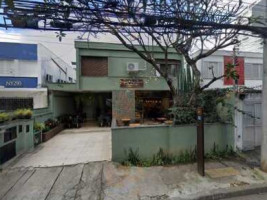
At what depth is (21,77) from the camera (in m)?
13.8

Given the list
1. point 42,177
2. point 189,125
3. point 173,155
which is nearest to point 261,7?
point 189,125

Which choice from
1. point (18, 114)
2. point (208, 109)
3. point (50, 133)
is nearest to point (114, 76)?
point (50, 133)

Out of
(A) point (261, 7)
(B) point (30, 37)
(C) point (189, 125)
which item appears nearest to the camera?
(A) point (261, 7)

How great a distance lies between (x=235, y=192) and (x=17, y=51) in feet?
44.0

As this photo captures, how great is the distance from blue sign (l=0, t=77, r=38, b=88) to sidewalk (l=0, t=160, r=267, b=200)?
8.04 metres

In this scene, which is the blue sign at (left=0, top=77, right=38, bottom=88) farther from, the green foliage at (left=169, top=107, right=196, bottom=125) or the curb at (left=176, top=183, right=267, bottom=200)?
the curb at (left=176, top=183, right=267, bottom=200)

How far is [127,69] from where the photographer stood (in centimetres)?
1495

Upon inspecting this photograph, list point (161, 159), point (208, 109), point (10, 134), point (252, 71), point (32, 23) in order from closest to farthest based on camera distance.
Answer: point (32, 23) → point (161, 159) → point (10, 134) → point (208, 109) → point (252, 71)

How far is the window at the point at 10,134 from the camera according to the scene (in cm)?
725

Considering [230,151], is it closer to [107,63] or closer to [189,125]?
[189,125]

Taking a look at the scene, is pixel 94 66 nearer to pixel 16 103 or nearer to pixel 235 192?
pixel 16 103

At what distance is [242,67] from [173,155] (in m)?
13.3

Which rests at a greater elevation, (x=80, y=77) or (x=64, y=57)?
(x=64, y=57)

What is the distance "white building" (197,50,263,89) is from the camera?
1703 centimetres
